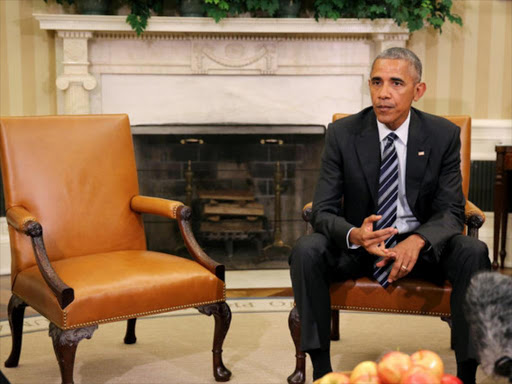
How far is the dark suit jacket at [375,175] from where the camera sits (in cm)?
264

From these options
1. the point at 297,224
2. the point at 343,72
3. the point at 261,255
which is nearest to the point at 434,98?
the point at 343,72

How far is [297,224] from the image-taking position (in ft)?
15.9

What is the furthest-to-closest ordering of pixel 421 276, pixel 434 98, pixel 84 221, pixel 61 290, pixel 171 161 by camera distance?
pixel 434 98, pixel 171 161, pixel 84 221, pixel 421 276, pixel 61 290

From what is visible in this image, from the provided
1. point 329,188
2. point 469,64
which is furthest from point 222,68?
point 329,188

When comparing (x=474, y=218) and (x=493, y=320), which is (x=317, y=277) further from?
(x=493, y=320)

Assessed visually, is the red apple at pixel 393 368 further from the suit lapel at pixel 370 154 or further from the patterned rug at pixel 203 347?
the patterned rug at pixel 203 347

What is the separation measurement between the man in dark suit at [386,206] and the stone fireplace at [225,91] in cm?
201

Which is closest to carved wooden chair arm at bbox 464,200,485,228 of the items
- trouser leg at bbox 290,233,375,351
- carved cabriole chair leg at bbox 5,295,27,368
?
trouser leg at bbox 290,233,375,351

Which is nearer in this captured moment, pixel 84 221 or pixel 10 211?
pixel 10 211

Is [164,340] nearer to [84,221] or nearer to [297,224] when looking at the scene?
[84,221]

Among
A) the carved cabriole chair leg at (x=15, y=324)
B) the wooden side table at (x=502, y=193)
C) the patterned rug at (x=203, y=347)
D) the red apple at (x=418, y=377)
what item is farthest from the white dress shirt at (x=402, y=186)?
the wooden side table at (x=502, y=193)

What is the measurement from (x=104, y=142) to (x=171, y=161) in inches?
62.6

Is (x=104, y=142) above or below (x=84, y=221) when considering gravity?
above

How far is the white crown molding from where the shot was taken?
4488 mm
